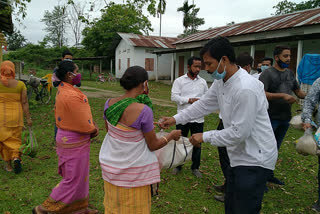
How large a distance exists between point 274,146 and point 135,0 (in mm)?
7097

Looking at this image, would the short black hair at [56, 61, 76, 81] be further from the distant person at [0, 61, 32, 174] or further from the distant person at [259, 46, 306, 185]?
the distant person at [259, 46, 306, 185]

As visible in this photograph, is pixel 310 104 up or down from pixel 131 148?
up

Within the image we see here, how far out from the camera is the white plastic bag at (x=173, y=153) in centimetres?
259

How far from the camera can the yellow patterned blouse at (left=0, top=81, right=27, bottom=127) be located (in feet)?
14.9

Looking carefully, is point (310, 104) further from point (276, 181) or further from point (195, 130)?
point (195, 130)

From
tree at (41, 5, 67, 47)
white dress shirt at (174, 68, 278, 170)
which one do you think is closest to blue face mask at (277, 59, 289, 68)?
white dress shirt at (174, 68, 278, 170)

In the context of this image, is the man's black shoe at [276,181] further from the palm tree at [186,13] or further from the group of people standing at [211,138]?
the palm tree at [186,13]

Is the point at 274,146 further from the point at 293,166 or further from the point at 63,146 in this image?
the point at 293,166

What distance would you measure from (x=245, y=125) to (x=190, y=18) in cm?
4081

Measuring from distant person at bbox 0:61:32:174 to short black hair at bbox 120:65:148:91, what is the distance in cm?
298

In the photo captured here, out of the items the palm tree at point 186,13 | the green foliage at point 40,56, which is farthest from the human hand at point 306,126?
the palm tree at point 186,13

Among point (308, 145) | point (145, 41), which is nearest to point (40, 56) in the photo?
point (145, 41)

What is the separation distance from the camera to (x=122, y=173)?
2295mm

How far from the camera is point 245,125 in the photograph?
2057mm
